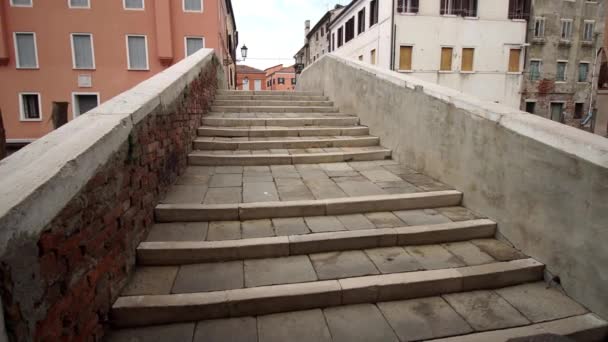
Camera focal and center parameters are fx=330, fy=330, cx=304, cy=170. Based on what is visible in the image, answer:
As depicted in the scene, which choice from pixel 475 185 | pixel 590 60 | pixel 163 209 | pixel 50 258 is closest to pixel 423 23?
pixel 590 60

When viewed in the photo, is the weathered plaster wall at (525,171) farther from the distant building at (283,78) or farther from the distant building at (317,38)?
the distant building at (283,78)

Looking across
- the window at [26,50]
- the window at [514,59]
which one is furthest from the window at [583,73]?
the window at [26,50]

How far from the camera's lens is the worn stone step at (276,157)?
4051 millimetres

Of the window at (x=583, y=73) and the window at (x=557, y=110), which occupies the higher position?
the window at (x=583, y=73)

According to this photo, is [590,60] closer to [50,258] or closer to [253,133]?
[253,133]

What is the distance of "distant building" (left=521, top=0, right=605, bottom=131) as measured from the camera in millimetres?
18188

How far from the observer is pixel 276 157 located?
13.7ft

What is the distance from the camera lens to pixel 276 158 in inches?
164

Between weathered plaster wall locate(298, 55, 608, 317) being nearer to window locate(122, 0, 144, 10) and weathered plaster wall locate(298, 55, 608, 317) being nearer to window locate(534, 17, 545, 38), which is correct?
window locate(122, 0, 144, 10)

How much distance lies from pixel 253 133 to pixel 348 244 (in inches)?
114

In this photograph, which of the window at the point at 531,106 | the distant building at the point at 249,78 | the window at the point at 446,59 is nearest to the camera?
the window at the point at 446,59

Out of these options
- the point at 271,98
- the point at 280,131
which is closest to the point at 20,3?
the point at 271,98

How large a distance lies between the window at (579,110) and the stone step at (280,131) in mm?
21247

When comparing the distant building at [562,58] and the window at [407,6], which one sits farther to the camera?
the distant building at [562,58]
